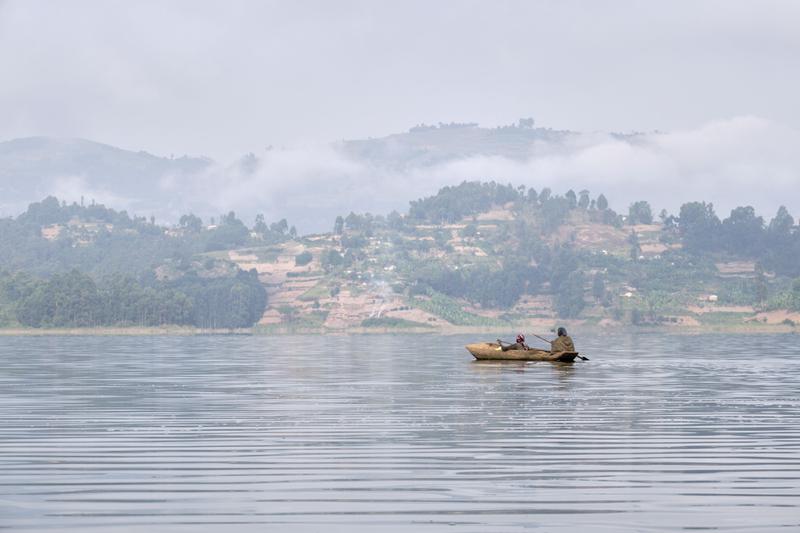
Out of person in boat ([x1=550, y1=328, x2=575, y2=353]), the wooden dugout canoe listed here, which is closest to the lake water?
the wooden dugout canoe

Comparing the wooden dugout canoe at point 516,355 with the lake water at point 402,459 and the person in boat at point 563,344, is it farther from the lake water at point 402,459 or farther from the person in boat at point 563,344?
the lake water at point 402,459

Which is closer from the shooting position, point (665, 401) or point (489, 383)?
point (665, 401)

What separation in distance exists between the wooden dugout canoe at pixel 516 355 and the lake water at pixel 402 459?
21.2m

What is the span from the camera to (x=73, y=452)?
3662 cm

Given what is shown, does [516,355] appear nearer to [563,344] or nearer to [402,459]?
[563,344]

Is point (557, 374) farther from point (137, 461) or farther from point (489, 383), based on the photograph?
point (137, 461)

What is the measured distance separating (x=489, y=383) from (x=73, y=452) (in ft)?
122

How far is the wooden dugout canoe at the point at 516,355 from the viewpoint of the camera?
89.1 meters

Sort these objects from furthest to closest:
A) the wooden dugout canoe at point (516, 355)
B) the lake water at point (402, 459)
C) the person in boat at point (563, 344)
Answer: the person in boat at point (563, 344), the wooden dugout canoe at point (516, 355), the lake water at point (402, 459)

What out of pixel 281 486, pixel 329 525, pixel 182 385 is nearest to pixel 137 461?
pixel 281 486

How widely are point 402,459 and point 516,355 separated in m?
57.2

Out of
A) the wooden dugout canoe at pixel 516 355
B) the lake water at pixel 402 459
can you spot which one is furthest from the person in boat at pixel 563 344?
the lake water at pixel 402 459

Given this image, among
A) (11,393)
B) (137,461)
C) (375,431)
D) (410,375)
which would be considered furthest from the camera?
(410,375)

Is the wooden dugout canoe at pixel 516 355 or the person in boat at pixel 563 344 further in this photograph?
the person in boat at pixel 563 344
